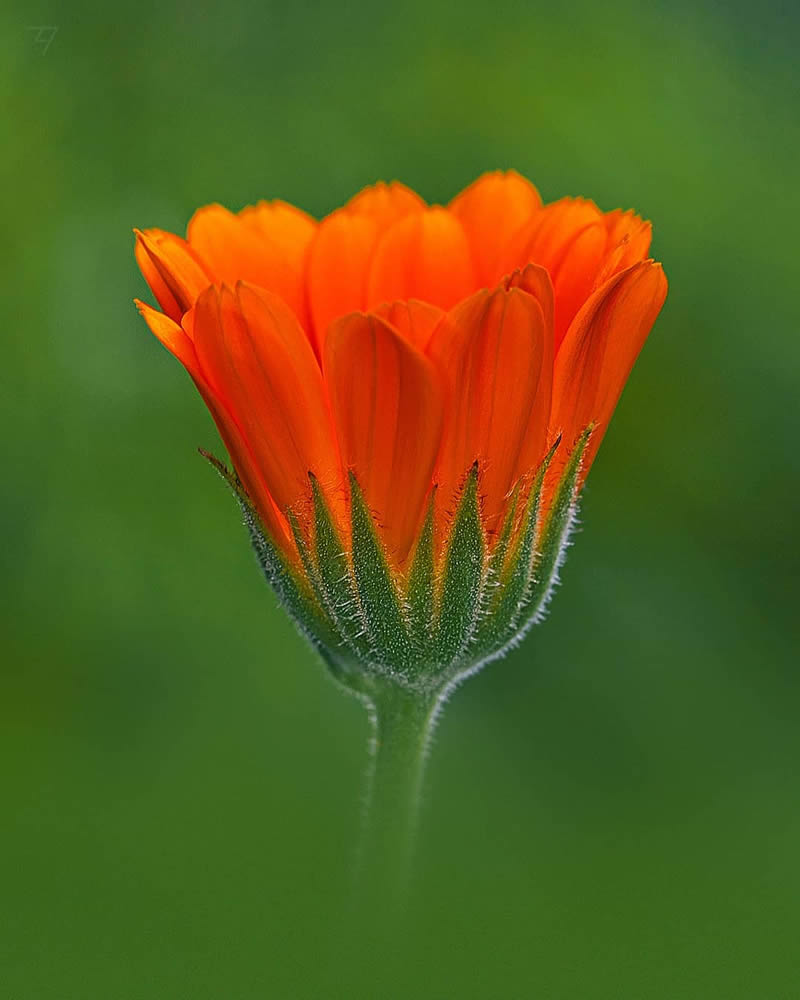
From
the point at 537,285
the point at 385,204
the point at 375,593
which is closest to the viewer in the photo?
the point at 537,285

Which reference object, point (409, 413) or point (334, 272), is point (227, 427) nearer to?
point (409, 413)

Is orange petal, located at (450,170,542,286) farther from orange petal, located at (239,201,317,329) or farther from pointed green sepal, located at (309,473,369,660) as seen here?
pointed green sepal, located at (309,473,369,660)

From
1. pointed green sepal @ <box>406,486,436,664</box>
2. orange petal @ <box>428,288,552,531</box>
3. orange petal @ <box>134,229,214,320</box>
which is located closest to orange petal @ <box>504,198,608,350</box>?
orange petal @ <box>428,288,552,531</box>

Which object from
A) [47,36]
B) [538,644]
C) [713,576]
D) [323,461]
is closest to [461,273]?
[323,461]

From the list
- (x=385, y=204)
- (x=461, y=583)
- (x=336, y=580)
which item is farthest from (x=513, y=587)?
(x=385, y=204)

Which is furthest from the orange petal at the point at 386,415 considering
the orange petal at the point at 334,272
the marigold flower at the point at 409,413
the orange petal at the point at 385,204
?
the orange petal at the point at 385,204

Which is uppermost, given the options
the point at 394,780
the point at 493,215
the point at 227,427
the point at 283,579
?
the point at 493,215

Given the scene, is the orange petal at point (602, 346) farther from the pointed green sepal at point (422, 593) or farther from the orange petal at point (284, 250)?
the orange petal at point (284, 250)
